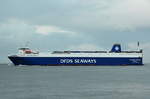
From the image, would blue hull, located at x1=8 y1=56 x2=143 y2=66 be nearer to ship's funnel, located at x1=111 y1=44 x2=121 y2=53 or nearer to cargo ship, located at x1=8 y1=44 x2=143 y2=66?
cargo ship, located at x1=8 y1=44 x2=143 y2=66

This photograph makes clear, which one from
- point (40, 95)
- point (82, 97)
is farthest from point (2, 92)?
point (82, 97)

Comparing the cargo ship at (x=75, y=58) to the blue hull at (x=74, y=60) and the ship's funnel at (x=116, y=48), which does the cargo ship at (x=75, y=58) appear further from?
the ship's funnel at (x=116, y=48)

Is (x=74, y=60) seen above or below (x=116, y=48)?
below

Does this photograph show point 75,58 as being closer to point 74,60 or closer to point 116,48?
point 74,60

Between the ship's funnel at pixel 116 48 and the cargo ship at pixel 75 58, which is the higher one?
the ship's funnel at pixel 116 48

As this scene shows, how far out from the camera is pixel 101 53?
149625 millimetres

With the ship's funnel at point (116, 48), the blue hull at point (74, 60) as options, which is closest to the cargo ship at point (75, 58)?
the blue hull at point (74, 60)

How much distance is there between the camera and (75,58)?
149 metres

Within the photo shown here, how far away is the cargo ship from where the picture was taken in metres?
148

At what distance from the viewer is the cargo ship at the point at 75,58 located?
14800 centimetres

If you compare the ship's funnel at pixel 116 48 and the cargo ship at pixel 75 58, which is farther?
the ship's funnel at pixel 116 48

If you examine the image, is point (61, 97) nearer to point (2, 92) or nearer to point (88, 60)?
point (2, 92)

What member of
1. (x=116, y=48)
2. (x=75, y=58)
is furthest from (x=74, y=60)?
(x=116, y=48)

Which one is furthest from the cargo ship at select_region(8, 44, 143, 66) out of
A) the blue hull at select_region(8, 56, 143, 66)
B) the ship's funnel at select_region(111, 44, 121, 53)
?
the ship's funnel at select_region(111, 44, 121, 53)
